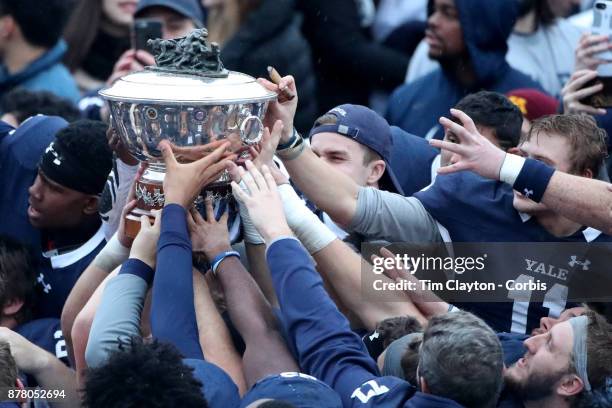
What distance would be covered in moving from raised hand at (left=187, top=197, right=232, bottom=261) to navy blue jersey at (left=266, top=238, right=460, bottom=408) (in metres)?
0.24

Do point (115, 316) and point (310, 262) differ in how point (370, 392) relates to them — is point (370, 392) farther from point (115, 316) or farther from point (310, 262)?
point (115, 316)

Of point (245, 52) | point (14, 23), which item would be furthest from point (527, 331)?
point (14, 23)

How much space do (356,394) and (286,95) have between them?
1.06 metres

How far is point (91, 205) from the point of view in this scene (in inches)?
187

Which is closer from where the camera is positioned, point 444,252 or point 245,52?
point 444,252

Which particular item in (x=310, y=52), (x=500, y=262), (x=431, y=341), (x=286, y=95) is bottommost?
(x=310, y=52)

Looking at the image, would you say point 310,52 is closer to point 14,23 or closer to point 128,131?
point 14,23

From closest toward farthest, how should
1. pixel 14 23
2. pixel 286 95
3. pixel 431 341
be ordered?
1. pixel 431 341
2. pixel 286 95
3. pixel 14 23

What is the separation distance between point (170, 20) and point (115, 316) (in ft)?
10.5

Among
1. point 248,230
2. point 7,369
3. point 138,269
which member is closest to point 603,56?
point 248,230

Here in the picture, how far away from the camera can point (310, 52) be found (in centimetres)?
695

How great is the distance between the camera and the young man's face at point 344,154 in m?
4.62

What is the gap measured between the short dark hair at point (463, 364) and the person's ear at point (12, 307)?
180 centimetres

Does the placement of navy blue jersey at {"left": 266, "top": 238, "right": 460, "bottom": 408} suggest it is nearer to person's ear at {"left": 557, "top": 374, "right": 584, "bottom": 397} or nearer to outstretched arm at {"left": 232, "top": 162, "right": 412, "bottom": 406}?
outstretched arm at {"left": 232, "top": 162, "right": 412, "bottom": 406}
